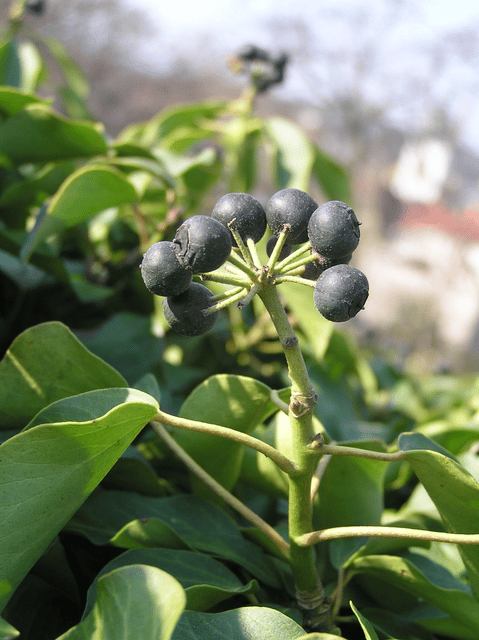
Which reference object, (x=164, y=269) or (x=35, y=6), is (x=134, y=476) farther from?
(x=35, y=6)

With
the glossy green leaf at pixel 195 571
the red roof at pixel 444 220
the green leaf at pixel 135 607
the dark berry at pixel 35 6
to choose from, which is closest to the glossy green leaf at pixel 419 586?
the glossy green leaf at pixel 195 571

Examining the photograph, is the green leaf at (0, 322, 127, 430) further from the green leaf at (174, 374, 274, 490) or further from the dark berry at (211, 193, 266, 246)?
the dark berry at (211, 193, 266, 246)

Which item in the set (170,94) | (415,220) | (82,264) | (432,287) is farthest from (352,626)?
(415,220)

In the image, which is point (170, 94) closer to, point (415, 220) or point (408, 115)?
point (408, 115)

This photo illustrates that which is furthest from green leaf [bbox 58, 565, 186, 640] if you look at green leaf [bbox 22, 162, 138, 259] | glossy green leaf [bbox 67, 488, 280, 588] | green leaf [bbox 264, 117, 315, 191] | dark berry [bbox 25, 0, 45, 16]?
dark berry [bbox 25, 0, 45, 16]

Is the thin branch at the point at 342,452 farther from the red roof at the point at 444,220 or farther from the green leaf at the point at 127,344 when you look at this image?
the red roof at the point at 444,220

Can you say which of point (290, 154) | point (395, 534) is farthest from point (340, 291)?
point (290, 154)
